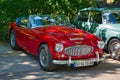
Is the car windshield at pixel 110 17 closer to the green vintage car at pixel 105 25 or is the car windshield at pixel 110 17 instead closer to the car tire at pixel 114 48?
the green vintage car at pixel 105 25

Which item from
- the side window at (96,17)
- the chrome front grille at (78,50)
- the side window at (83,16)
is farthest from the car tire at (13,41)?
the chrome front grille at (78,50)

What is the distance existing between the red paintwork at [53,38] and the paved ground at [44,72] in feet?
1.43

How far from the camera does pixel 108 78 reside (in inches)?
294

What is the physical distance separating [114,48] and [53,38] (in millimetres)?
2638

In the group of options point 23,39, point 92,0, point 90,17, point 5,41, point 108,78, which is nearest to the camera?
point 108,78

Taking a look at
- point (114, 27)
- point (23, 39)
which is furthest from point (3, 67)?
point (114, 27)

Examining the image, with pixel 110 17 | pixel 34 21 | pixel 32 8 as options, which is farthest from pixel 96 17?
pixel 32 8

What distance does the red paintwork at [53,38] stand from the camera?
7.71 meters

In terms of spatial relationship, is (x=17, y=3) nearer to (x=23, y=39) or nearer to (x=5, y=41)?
(x=5, y=41)

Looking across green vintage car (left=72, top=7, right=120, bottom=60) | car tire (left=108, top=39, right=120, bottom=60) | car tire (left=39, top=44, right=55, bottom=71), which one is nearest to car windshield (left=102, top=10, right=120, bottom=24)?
green vintage car (left=72, top=7, right=120, bottom=60)

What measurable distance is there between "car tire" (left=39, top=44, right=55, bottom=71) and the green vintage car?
8.44ft

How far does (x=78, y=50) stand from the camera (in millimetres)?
7773

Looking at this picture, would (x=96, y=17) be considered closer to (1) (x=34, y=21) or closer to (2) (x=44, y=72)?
(1) (x=34, y=21)

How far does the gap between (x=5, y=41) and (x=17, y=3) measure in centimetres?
174
